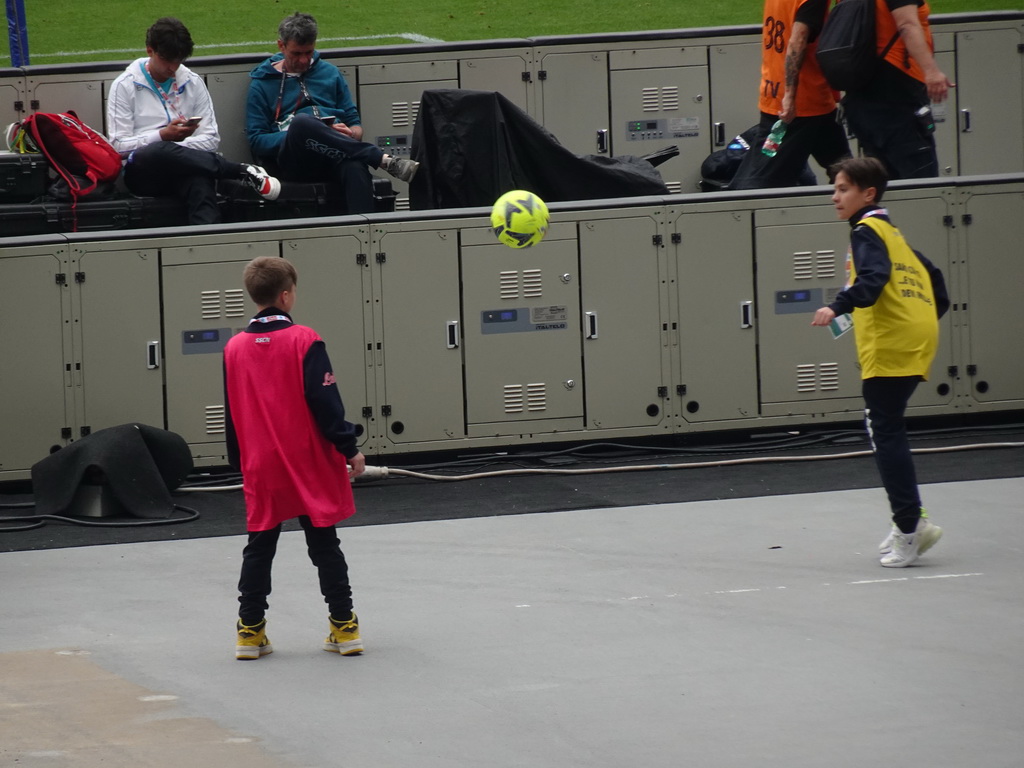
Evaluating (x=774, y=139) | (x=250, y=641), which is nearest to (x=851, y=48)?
(x=774, y=139)

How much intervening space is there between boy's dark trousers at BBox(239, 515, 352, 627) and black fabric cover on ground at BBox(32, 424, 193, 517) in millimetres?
2586

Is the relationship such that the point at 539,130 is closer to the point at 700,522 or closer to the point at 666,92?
the point at 666,92

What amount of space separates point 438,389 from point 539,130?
1999 mm

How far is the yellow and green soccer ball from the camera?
28.6ft

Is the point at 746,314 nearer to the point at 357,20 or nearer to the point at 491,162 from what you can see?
the point at 491,162

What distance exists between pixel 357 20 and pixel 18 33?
13.8 m

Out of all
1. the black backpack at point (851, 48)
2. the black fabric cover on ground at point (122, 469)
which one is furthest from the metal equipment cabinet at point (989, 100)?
the black fabric cover on ground at point (122, 469)

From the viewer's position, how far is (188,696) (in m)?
5.05

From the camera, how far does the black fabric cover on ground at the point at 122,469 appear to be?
7.95 m

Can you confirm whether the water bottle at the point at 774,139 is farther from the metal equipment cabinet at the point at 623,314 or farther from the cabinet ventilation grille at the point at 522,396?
the cabinet ventilation grille at the point at 522,396

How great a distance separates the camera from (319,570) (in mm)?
5473

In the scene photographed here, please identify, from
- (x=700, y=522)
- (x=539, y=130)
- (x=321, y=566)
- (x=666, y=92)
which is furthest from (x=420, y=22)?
(x=321, y=566)

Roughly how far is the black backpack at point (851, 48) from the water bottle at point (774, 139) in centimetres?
63

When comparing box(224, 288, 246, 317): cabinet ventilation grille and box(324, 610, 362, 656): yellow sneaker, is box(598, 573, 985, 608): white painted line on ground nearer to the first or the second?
box(324, 610, 362, 656): yellow sneaker
